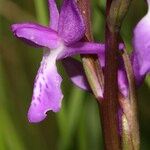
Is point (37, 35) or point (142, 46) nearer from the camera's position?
point (142, 46)

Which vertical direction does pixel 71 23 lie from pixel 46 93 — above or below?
above

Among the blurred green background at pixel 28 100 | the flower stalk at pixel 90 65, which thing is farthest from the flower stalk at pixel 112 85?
the blurred green background at pixel 28 100

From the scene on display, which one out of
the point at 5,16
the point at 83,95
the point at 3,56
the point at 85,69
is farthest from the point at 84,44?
the point at 3,56

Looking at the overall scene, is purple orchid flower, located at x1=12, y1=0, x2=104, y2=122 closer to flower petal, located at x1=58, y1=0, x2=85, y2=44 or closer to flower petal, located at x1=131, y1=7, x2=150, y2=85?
flower petal, located at x1=58, y1=0, x2=85, y2=44

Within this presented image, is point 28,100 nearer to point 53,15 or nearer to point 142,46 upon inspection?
point 53,15

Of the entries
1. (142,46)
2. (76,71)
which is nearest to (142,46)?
(142,46)

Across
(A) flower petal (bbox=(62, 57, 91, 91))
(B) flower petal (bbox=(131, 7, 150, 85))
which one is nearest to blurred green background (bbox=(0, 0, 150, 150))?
(A) flower petal (bbox=(62, 57, 91, 91))
